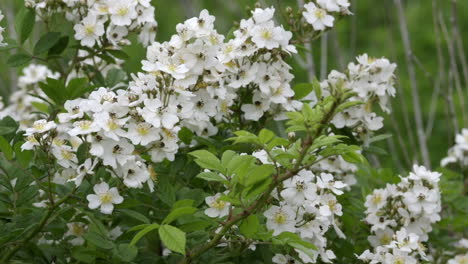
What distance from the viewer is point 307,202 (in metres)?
1.92

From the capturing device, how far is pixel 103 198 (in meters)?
1.81

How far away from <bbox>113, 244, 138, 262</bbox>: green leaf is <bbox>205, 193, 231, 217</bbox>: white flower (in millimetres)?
209

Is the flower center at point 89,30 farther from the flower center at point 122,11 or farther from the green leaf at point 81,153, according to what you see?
the green leaf at point 81,153

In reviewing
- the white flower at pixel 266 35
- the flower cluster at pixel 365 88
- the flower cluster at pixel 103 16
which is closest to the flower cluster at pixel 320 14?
the flower cluster at pixel 365 88

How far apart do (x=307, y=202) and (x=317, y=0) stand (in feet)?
2.56

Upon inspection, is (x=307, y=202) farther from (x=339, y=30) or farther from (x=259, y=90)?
(x=339, y=30)

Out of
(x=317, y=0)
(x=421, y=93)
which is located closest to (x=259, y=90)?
(x=317, y=0)

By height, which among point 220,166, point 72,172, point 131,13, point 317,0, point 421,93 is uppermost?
point 421,93

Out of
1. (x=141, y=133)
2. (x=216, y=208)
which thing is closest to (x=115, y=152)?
(x=141, y=133)

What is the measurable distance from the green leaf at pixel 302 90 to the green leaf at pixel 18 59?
0.88 m

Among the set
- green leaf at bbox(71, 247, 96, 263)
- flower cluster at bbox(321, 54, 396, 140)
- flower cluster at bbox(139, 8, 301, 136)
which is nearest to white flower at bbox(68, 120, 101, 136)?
flower cluster at bbox(139, 8, 301, 136)

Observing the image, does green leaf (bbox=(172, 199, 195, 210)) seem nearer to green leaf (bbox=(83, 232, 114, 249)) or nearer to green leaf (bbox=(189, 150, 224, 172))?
green leaf (bbox=(189, 150, 224, 172))

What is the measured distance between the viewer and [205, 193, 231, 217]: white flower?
1.89m

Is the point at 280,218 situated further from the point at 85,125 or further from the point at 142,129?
the point at 85,125
